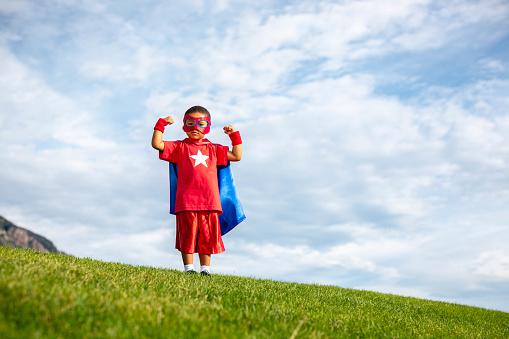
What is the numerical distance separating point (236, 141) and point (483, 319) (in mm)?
8094

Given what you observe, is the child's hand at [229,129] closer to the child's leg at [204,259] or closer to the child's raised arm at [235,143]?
the child's raised arm at [235,143]

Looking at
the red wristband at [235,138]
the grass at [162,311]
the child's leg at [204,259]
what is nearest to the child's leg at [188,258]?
the child's leg at [204,259]

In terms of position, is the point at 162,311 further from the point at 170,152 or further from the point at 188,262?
the point at 170,152

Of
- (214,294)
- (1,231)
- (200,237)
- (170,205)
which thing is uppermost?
(1,231)

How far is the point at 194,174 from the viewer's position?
9.51 m

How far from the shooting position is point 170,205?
10.0 meters

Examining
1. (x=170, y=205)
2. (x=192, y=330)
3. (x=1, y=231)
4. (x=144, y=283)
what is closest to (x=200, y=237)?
(x=170, y=205)

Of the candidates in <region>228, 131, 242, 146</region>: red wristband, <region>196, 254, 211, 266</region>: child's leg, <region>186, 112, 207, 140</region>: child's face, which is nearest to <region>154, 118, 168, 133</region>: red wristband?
<region>186, 112, 207, 140</region>: child's face

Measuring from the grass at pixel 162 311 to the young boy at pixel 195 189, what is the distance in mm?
1390

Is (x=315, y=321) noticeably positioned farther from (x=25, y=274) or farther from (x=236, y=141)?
(x=236, y=141)

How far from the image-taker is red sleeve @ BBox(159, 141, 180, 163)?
9.79 metres

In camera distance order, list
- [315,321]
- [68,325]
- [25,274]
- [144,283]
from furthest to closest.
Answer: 1. [144,283]
2. [315,321]
3. [25,274]
4. [68,325]

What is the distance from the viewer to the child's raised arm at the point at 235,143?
10.2 metres

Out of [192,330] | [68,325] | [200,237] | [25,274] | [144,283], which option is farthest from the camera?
[200,237]
